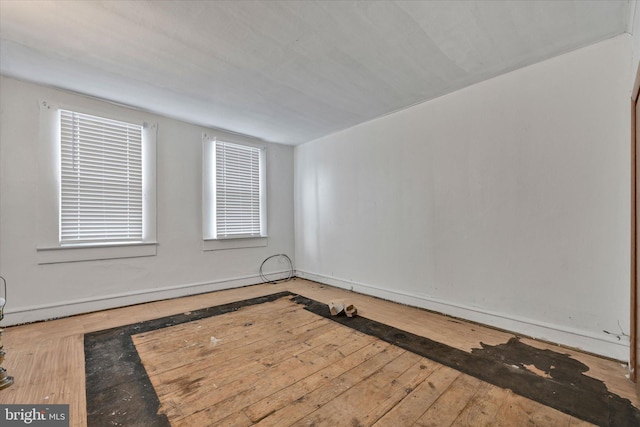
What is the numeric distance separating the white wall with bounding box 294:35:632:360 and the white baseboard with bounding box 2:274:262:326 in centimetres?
236

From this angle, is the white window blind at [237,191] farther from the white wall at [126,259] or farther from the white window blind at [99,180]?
the white window blind at [99,180]

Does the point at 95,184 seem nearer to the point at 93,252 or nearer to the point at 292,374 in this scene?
the point at 93,252

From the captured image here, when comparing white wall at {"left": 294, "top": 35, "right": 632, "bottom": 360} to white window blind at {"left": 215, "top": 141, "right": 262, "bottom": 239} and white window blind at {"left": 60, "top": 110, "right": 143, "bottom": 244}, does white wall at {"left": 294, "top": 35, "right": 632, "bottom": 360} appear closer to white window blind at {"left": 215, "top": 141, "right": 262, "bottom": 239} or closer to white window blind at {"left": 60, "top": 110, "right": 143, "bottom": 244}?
white window blind at {"left": 215, "top": 141, "right": 262, "bottom": 239}

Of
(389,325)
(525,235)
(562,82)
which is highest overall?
(562,82)

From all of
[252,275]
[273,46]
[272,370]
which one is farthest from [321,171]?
[272,370]

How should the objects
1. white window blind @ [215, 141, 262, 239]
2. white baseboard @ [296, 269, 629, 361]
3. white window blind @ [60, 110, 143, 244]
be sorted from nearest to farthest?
white baseboard @ [296, 269, 629, 361], white window blind @ [60, 110, 143, 244], white window blind @ [215, 141, 262, 239]

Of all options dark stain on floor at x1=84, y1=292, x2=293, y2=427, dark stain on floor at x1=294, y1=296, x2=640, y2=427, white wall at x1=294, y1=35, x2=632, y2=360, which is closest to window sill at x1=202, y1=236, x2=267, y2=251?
dark stain on floor at x1=84, y1=292, x2=293, y2=427

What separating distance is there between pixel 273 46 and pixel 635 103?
104 inches

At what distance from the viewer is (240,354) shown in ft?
7.20

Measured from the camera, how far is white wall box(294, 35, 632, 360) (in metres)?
2.12

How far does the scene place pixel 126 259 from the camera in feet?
11.3

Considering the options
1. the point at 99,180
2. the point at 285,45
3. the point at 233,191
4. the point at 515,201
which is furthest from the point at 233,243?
the point at 515,201

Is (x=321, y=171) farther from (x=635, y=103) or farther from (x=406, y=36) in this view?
(x=635, y=103)

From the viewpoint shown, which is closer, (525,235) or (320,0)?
(320,0)
